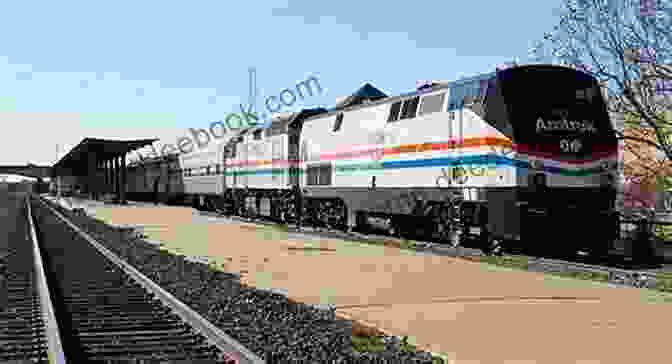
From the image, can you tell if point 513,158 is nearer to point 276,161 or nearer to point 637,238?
point 637,238

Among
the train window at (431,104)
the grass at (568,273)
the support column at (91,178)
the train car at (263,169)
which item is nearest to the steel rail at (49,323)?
the grass at (568,273)

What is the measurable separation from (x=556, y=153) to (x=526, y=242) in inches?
79.3

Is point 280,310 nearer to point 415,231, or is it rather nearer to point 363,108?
point 415,231

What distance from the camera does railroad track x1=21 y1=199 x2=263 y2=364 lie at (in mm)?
7270

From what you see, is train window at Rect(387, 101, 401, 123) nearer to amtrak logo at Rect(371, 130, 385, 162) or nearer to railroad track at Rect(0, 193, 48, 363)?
amtrak logo at Rect(371, 130, 385, 162)

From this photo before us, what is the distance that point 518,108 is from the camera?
645 inches

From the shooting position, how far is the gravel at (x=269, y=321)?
Result: 7.27m

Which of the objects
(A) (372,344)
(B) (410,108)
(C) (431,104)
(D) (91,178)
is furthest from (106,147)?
(A) (372,344)

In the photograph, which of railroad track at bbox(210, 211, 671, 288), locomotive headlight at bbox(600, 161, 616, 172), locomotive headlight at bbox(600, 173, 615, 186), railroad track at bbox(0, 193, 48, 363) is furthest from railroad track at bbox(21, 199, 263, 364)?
locomotive headlight at bbox(600, 161, 616, 172)

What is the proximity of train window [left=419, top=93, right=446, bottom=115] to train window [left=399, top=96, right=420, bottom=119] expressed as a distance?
34cm

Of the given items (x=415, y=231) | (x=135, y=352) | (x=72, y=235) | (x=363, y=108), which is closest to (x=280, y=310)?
(x=135, y=352)

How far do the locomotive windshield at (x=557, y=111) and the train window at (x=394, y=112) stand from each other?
468 cm

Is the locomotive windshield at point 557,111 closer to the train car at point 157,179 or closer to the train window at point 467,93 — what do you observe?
the train window at point 467,93

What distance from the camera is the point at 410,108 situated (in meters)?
20.3
